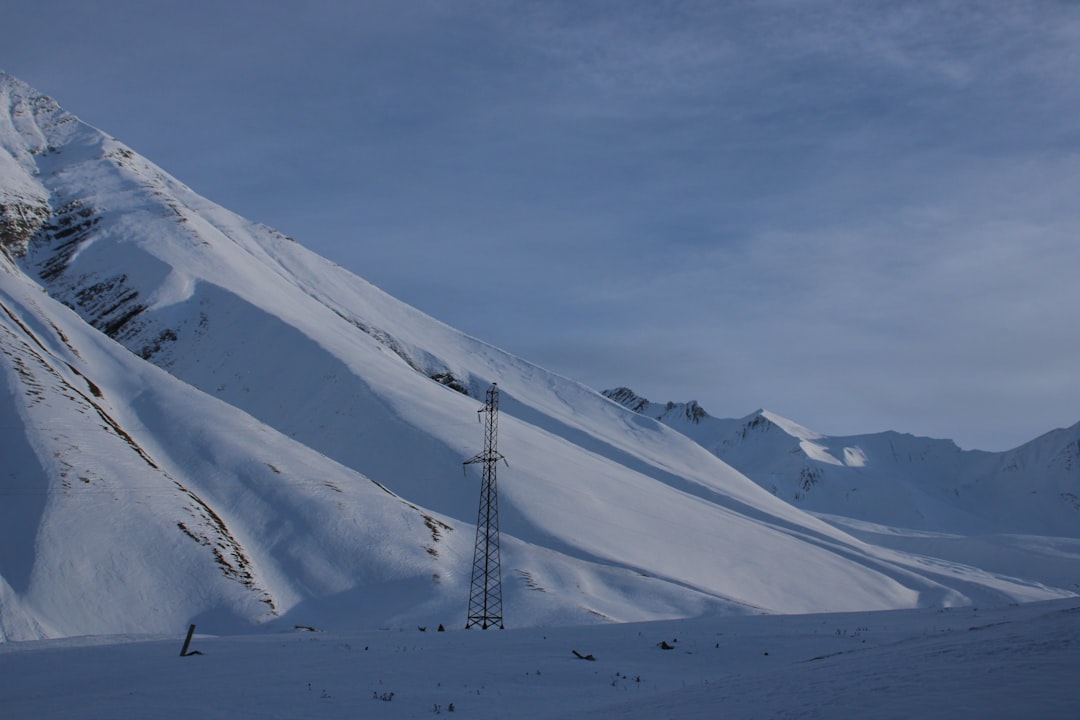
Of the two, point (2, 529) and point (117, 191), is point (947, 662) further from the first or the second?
point (117, 191)

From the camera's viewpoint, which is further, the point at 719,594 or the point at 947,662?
the point at 719,594

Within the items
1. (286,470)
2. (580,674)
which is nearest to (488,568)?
(286,470)

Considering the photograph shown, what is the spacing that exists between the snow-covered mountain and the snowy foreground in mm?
24988

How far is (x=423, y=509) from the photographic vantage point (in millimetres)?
78250

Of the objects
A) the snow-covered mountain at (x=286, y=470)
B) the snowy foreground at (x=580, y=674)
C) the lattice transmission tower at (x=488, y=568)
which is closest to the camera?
the snowy foreground at (x=580, y=674)

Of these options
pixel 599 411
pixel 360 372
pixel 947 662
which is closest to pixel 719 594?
pixel 360 372

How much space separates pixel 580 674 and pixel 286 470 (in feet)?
177

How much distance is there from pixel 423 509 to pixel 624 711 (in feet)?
205

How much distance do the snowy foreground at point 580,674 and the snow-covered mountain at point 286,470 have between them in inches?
984

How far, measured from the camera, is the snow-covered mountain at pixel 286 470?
53.8m

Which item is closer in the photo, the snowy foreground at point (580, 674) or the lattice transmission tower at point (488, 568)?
the snowy foreground at point (580, 674)

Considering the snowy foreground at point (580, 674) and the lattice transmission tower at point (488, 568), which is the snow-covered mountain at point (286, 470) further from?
the snowy foreground at point (580, 674)

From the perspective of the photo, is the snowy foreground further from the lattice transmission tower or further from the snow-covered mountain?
the snow-covered mountain

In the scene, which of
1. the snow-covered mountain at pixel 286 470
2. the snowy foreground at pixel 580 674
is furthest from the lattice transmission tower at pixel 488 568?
the snowy foreground at pixel 580 674
